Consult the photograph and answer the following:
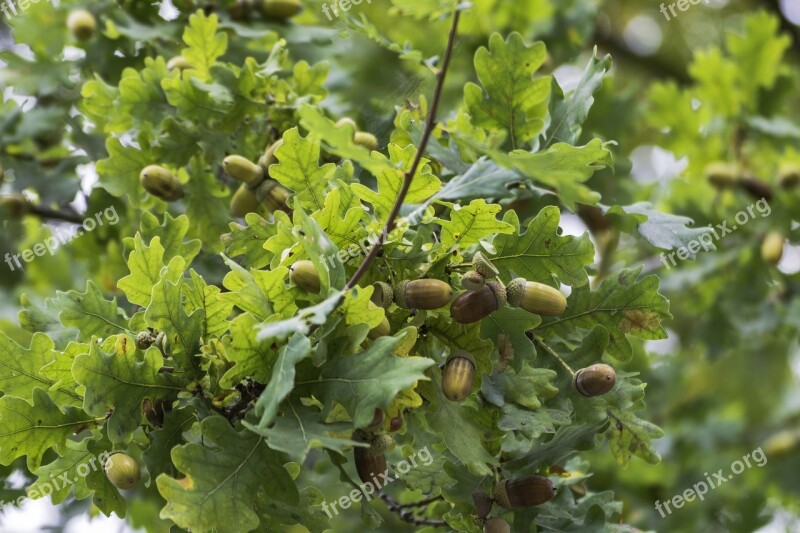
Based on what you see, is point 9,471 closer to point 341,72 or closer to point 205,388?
point 205,388

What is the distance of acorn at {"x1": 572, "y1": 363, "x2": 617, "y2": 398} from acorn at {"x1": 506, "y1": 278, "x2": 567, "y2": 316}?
0.32 feet

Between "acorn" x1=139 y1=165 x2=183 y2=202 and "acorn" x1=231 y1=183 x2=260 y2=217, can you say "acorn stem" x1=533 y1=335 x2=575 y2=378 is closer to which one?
"acorn" x1=231 y1=183 x2=260 y2=217

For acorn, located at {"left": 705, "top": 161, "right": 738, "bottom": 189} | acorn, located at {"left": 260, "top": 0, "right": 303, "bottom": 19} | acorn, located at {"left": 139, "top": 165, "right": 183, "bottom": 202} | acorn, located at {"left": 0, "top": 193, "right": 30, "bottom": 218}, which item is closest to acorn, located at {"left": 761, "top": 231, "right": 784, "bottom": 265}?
acorn, located at {"left": 705, "top": 161, "right": 738, "bottom": 189}

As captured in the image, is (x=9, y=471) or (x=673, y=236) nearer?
(x=673, y=236)

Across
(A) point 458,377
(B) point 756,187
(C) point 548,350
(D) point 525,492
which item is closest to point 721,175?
(B) point 756,187

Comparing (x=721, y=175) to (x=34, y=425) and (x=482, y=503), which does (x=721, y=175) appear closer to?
(x=482, y=503)

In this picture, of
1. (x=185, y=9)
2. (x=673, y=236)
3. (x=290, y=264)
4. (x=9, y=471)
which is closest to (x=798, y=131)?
(x=673, y=236)

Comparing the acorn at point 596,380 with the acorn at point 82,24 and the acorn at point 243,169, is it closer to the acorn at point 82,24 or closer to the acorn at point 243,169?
the acorn at point 243,169

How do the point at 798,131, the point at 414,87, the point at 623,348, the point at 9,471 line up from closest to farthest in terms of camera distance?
the point at 623,348 → the point at 9,471 → the point at 414,87 → the point at 798,131

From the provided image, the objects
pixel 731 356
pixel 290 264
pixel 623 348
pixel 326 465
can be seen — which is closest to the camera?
pixel 290 264

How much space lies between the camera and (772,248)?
2.62 meters

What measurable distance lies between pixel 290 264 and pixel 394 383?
9.6 inches

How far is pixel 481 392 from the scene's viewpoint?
134 centimetres

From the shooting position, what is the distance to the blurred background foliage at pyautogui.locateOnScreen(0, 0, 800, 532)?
6.99 ft
